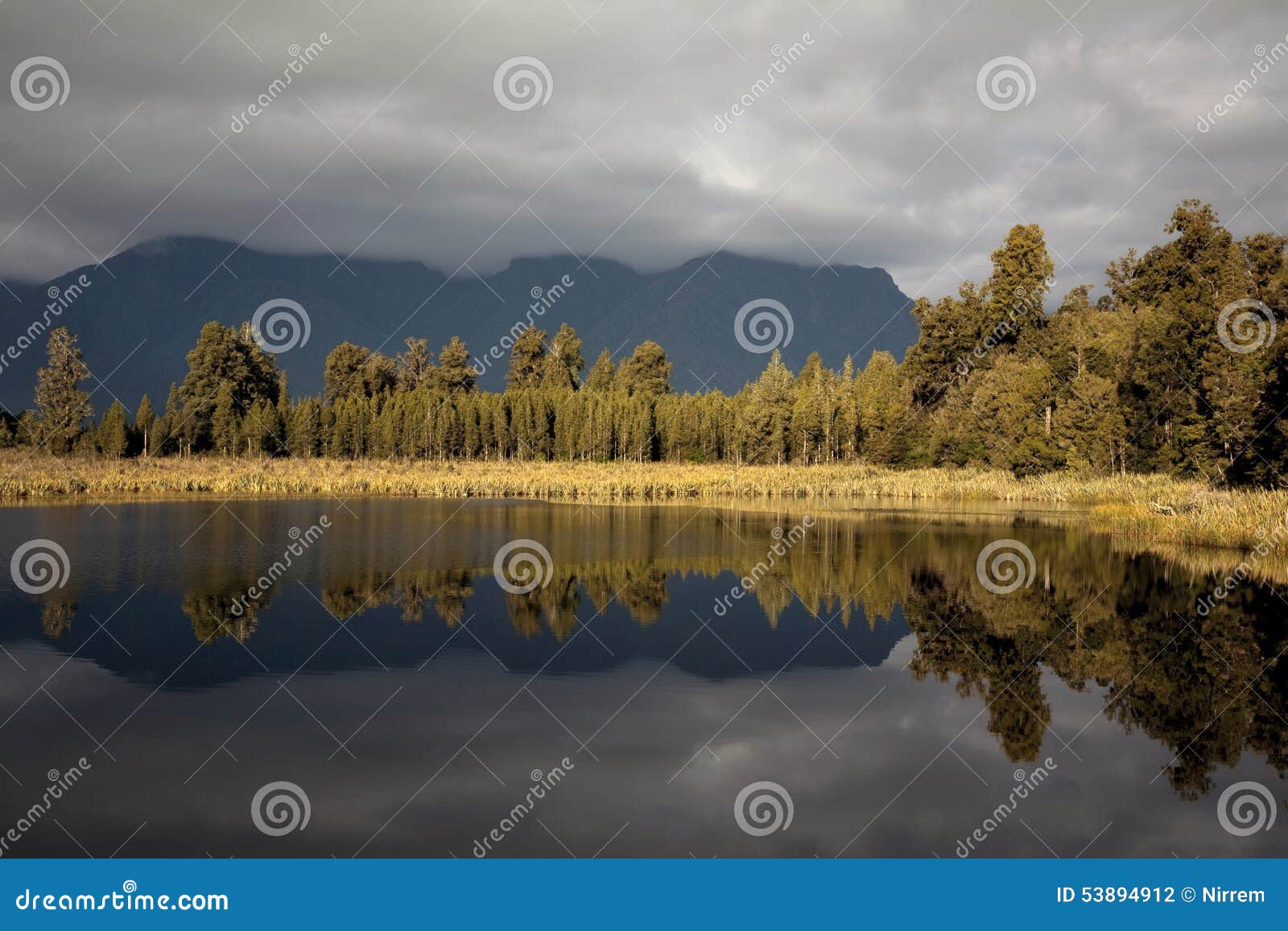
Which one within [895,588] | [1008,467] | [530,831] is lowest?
[530,831]

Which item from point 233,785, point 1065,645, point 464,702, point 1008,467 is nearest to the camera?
point 233,785

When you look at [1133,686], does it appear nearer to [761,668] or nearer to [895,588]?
[761,668]

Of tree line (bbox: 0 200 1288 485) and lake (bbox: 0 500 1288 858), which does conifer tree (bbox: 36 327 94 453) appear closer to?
tree line (bbox: 0 200 1288 485)

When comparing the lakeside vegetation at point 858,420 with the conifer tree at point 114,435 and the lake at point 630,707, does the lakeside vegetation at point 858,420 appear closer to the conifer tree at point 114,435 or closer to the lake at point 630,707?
the conifer tree at point 114,435

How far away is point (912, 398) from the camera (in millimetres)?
75188

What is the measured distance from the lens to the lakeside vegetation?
38.9 meters

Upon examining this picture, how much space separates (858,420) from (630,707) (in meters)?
81.3

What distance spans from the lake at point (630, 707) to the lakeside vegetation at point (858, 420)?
1602cm

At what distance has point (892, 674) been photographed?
1571cm

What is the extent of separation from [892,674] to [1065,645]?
4.16 metres

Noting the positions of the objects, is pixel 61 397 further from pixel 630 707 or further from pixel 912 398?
pixel 630 707

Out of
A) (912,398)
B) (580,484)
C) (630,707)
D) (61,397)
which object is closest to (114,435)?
(61,397)

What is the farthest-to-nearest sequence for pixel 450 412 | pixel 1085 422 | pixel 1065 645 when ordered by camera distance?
pixel 450 412 → pixel 1085 422 → pixel 1065 645

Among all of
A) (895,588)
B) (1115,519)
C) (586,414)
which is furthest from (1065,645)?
(586,414)
